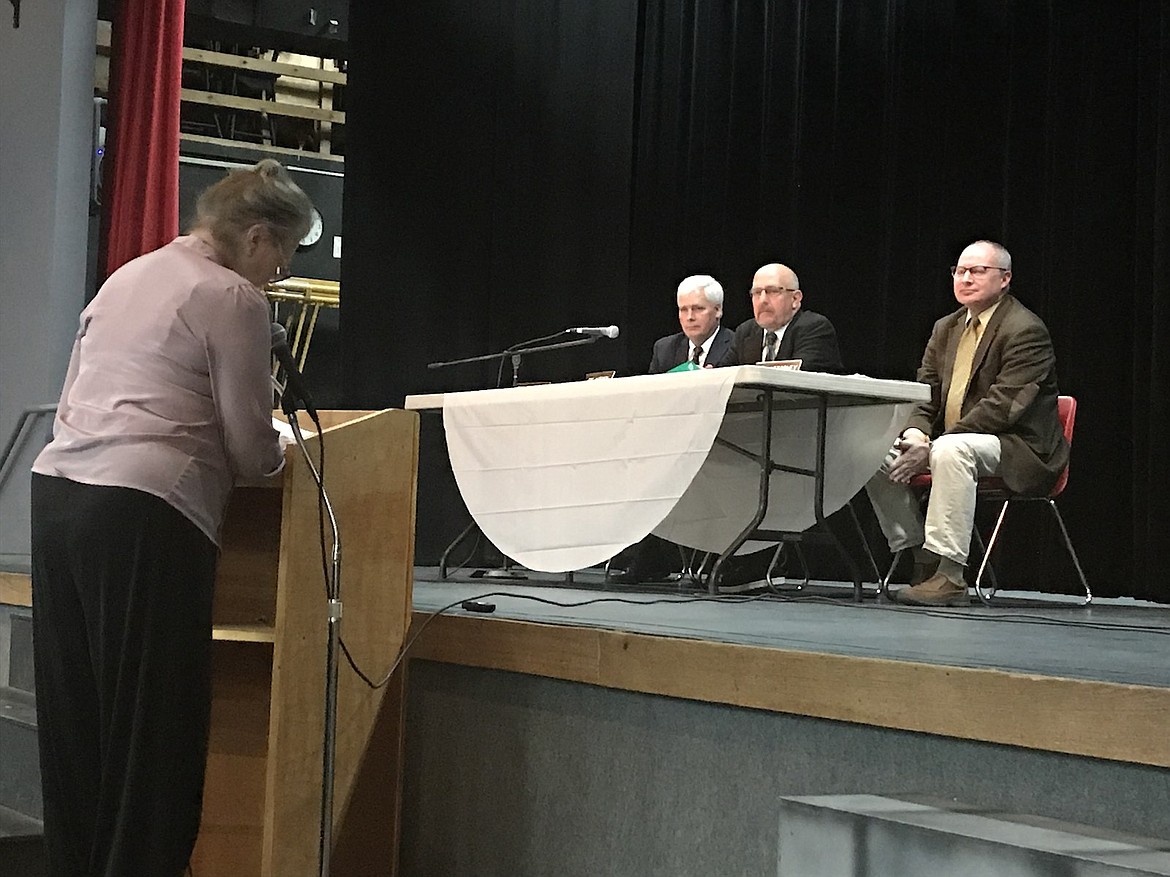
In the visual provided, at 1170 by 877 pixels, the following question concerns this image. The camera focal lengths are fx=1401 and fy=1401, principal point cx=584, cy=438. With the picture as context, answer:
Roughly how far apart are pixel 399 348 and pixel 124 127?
1455 millimetres

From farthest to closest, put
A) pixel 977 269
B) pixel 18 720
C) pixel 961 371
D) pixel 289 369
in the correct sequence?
pixel 961 371, pixel 977 269, pixel 18 720, pixel 289 369

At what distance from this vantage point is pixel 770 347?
484cm

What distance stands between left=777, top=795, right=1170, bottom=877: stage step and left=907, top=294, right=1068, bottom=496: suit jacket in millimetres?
2599

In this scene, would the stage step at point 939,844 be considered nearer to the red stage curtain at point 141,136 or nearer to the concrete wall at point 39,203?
the concrete wall at point 39,203

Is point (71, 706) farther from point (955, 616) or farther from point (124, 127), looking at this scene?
point (124, 127)

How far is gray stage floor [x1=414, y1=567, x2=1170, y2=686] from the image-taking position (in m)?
2.00

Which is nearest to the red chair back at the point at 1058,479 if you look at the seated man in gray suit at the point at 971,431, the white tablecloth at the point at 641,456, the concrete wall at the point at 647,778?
the seated man in gray suit at the point at 971,431

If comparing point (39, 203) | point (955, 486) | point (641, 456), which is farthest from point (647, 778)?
point (39, 203)

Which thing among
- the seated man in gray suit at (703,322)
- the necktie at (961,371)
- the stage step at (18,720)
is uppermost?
the seated man in gray suit at (703,322)

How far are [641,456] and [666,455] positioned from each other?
0.10 m

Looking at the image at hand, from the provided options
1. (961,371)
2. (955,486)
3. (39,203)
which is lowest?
(955,486)

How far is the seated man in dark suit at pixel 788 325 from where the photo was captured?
15.5 feet

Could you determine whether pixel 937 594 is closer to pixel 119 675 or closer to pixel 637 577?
pixel 637 577

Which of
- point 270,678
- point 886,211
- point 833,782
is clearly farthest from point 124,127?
point 833,782
